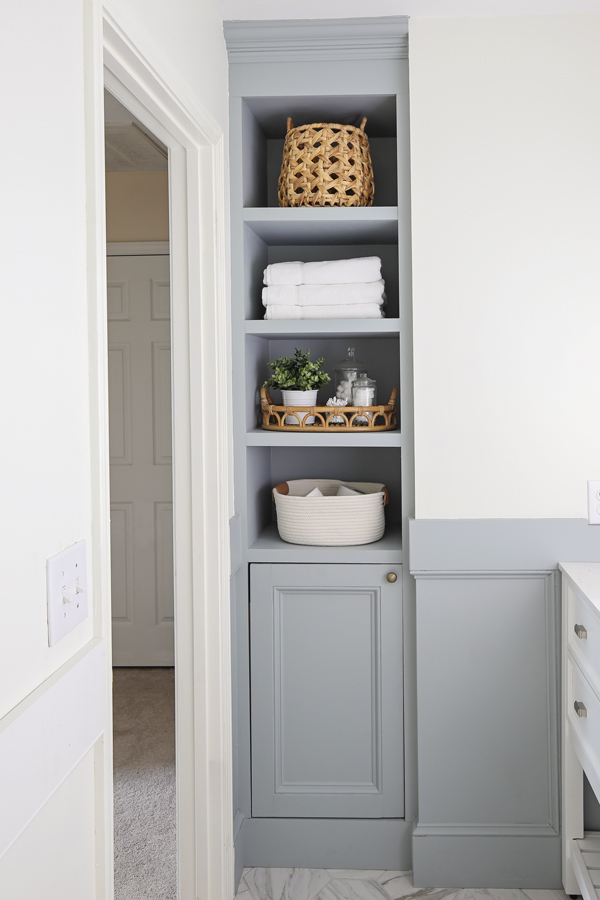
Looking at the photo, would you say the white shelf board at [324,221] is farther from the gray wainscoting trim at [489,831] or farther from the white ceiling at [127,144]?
the gray wainscoting trim at [489,831]

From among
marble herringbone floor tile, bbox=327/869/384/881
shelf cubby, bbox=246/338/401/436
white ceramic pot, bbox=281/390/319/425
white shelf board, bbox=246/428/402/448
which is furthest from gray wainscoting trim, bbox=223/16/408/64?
marble herringbone floor tile, bbox=327/869/384/881

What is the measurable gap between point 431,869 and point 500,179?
197cm

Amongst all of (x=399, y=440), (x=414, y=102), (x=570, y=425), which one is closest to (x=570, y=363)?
(x=570, y=425)

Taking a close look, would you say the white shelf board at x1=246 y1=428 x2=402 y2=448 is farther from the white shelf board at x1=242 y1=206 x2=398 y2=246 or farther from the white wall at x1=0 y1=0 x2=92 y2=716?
the white wall at x1=0 y1=0 x2=92 y2=716

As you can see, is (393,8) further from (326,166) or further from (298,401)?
(298,401)

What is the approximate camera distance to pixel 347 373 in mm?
2279

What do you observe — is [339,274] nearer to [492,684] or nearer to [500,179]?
[500,179]

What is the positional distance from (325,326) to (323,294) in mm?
101

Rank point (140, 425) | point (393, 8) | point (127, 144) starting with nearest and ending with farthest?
point (393, 8), point (127, 144), point (140, 425)

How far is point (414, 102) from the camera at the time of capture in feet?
6.61

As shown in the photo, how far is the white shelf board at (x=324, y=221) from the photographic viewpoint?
2.08 meters

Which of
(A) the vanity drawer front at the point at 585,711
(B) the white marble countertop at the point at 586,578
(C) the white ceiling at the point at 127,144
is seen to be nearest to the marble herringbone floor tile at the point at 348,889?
(A) the vanity drawer front at the point at 585,711

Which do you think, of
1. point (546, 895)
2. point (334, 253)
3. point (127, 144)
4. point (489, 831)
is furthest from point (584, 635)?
point (127, 144)

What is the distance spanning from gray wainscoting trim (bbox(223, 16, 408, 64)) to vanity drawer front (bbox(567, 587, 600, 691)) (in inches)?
62.8
